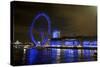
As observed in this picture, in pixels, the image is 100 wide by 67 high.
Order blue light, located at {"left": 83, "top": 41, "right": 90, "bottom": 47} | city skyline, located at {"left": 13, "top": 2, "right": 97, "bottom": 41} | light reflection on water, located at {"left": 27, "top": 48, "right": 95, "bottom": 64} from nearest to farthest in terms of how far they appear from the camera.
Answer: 1. city skyline, located at {"left": 13, "top": 2, "right": 97, "bottom": 41}
2. light reflection on water, located at {"left": 27, "top": 48, "right": 95, "bottom": 64}
3. blue light, located at {"left": 83, "top": 41, "right": 90, "bottom": 47}

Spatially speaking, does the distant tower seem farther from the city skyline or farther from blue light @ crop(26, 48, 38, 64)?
blue light @ crop(26, 48, 38, 64)

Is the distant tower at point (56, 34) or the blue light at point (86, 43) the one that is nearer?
the distant tower at point (56, 34)

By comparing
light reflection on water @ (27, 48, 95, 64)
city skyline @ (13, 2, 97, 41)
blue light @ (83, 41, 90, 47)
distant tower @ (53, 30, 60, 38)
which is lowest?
light reflection on water @ (27, 48, 95, 64)

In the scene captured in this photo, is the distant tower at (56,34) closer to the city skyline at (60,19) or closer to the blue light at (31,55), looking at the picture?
the city skyline at (60,19)

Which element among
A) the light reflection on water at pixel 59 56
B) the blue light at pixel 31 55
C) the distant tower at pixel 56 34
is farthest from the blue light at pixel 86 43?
the blue light at pixel 31 55

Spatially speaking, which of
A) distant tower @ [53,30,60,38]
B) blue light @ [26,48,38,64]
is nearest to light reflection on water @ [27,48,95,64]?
blue light @ [26,48,38,64]

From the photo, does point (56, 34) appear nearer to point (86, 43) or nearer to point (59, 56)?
point (59, 56)

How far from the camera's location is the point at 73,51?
3.19 meters

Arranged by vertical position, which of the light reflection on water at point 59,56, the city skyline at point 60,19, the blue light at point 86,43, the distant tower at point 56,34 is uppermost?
the city skyline at point 60,19

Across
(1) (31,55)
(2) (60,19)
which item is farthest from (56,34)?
(1) (31,55)

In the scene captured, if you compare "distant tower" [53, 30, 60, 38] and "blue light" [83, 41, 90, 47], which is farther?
"blue light" [83, 41, 90, 47]

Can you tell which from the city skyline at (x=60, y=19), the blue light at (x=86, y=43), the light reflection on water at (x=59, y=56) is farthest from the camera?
the blue light at (x=86, y=43)

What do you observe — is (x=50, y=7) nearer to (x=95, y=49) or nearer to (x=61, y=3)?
(x=61, y=3)
